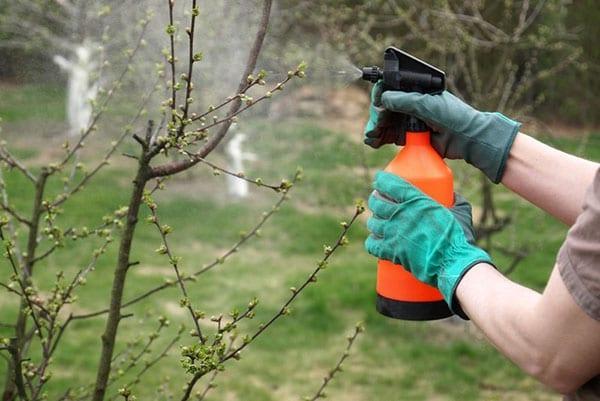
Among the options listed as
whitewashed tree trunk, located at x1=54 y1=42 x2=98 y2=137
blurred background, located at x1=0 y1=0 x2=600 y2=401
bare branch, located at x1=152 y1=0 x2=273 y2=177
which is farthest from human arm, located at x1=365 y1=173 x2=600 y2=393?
whitewashed tree trunk, located at x1=54 y1=42 x2=98 y2=137

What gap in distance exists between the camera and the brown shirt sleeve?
47.1 inches

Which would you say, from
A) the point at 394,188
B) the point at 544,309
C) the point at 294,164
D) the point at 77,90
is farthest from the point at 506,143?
the point at 77,90

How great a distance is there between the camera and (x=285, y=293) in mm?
5938

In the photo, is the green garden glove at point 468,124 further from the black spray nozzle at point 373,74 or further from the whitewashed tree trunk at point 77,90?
the whitewashed tree trunk at point 77,90

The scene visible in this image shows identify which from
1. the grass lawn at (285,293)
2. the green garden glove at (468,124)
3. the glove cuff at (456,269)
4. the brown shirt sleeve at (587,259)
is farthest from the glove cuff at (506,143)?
the grass lawn at (285,293)

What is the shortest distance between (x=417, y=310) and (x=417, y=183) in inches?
11.2

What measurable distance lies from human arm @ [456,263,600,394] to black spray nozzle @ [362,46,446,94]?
514 millimetres

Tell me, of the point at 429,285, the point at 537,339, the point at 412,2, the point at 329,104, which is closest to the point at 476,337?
the point at 412,2

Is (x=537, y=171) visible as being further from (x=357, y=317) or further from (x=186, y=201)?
(x=186, y=201)

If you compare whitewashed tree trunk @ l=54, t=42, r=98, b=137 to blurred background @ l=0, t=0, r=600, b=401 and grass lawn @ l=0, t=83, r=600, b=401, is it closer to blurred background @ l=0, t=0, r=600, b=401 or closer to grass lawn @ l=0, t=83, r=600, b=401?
blurred background @ l=0, t=0, r=600, b=401

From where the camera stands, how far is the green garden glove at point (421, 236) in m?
1.58

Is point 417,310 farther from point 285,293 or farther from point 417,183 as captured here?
point 285,293

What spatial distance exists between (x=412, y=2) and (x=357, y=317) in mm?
2307

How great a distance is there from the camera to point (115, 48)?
31.8ft
